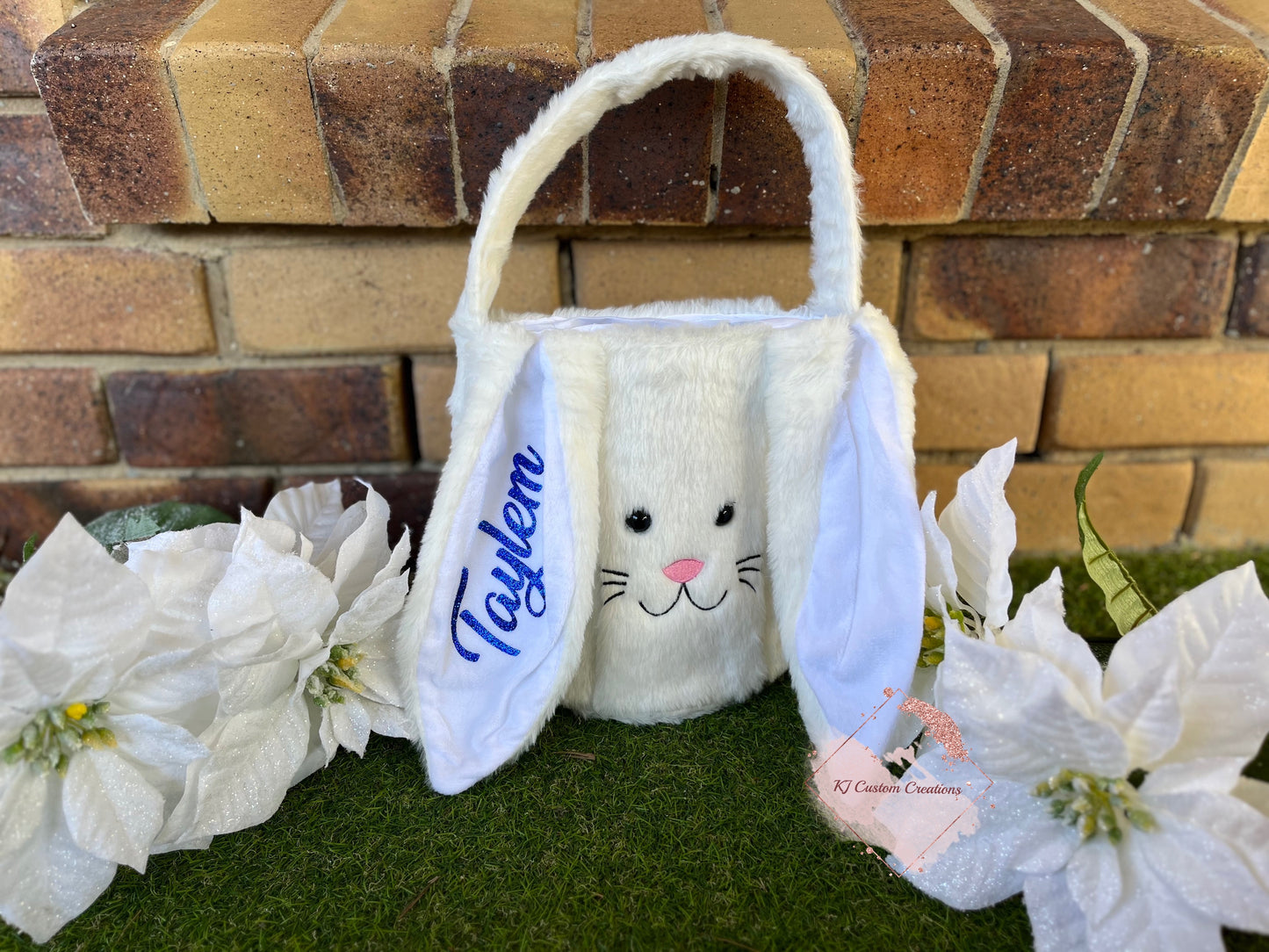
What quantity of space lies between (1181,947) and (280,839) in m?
0.49

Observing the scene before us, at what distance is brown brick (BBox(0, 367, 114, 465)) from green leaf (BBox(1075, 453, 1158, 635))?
0.80 meters

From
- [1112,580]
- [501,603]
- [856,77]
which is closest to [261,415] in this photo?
[501,603]

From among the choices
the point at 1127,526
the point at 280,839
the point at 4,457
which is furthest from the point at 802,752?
the point at 4,457

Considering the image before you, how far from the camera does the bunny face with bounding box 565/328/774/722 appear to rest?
0.53 m

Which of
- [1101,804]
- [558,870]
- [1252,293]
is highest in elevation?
[1252,293]

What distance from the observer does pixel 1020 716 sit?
0.40m

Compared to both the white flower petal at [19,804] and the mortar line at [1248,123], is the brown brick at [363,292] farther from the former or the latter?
the mortar line at [1248,123]

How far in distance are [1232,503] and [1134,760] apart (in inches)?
21.7

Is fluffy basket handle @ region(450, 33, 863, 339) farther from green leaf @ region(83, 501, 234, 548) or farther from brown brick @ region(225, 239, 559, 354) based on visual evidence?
green leaf @ region(83, 501, 234, 548)

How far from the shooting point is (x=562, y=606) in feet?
1.75

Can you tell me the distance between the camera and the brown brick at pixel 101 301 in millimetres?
699

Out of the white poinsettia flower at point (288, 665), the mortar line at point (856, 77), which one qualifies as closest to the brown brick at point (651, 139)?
the mortar line at point (856, 77)

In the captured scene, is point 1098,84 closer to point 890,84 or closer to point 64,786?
point 890,84

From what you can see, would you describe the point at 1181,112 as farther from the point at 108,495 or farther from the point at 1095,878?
the point at 108,495
